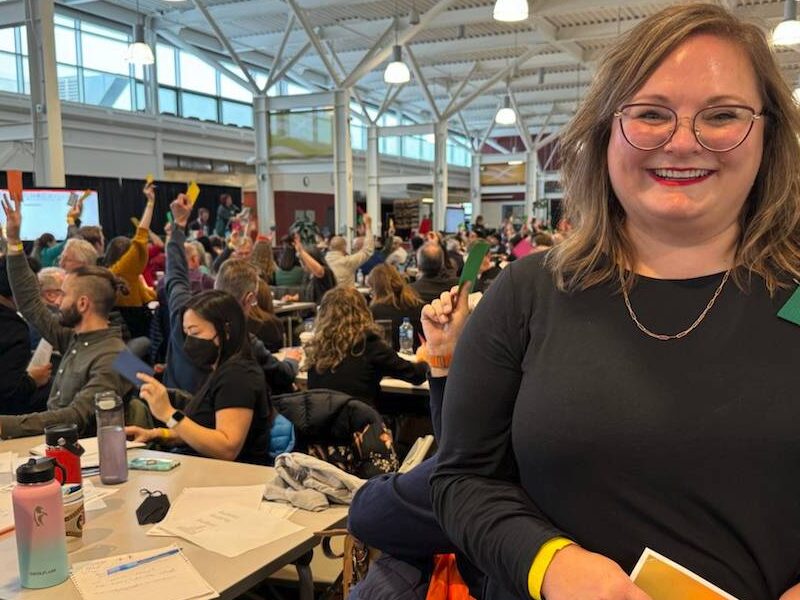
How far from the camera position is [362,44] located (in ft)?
47.0

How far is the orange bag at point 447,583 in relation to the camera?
133 cm

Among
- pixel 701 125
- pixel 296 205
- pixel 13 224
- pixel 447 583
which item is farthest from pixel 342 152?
pixel 701 125

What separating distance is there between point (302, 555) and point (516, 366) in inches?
47.4

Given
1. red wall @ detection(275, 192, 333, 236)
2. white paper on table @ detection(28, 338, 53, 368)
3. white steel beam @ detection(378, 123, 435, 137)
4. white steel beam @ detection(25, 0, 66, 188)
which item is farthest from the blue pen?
red wall @ detection(275, 192, 333, 236)

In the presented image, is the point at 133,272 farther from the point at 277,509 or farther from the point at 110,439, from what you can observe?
the point at 277,509

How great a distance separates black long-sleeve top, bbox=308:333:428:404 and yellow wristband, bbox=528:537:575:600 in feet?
9.53

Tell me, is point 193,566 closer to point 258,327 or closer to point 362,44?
point 258,327

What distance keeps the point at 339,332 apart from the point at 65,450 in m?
1.98

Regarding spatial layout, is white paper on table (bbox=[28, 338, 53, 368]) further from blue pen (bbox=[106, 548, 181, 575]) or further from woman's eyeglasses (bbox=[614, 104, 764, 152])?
woman's eyeglasses (bbox=[614, 104, 764, 152])

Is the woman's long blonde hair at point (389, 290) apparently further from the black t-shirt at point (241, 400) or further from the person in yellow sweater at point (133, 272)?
the black t-shirt at point (241, 400)

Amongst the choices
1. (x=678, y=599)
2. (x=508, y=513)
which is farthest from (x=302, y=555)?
(x=678, y=599)

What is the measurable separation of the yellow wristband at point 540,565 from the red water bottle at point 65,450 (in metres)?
1.54

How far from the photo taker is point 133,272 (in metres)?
5.36

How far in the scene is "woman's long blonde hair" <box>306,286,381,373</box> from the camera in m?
3.83
